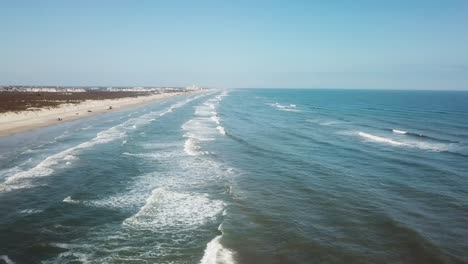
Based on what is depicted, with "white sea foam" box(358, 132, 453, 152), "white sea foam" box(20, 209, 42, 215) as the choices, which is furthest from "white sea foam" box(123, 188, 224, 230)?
"white sea foam" box(358, 132, 453, 152)

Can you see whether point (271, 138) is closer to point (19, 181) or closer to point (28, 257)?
point (19, 181)

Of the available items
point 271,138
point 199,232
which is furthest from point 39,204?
point 271,138

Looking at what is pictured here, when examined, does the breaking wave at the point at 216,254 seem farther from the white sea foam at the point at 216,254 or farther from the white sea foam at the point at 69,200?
the white sea foam at the point at 69,200

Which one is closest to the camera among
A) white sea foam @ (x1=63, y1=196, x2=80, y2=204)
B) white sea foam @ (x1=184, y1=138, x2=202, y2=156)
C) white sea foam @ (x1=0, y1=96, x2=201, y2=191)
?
white sea foam @ (x1=63, y1=196, x2=80, y2=204)

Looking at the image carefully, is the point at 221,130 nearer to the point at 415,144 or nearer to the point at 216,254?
the point at 415,144

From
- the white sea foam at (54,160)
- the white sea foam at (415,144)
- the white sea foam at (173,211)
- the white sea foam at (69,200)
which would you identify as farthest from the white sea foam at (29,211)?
the white sea foam at (415,144)

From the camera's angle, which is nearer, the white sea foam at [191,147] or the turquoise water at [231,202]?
the turquoise water at [231,202]

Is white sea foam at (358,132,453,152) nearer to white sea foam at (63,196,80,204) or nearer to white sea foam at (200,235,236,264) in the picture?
white sea foam at (200,235,236,264)
